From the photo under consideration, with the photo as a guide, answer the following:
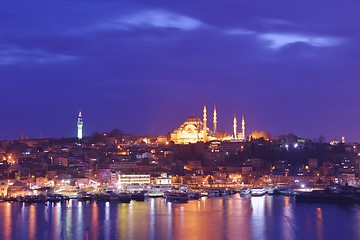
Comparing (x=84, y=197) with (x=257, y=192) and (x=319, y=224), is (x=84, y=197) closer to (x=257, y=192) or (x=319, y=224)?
(x=257, y=192)

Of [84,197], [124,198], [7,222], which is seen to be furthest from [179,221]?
[84,197]

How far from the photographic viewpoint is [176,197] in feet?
107

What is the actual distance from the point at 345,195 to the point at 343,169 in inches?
578

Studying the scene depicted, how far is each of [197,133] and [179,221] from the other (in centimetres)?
3811

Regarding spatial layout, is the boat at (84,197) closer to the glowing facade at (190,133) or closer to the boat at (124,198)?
the boat at (124,198)

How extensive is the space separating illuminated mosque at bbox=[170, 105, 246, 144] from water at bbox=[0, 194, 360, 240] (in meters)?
29.9

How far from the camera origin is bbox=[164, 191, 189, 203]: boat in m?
32.1

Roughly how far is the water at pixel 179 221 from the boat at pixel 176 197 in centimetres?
137

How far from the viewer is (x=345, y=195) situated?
3297 centimetres

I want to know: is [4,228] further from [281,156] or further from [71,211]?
[281,156]

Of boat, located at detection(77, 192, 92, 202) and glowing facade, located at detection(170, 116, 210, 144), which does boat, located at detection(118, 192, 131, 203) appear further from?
glowing facade, located at detection(170, 116, 210, 144)

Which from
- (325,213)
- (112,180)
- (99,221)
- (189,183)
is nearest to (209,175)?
(189,183)

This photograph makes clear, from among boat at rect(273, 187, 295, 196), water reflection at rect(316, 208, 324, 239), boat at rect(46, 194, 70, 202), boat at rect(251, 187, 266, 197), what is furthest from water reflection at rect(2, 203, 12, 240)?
boat at rect(273, 187, 295, 196)

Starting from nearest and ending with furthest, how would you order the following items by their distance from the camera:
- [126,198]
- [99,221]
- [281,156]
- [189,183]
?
[99,221] < [126,198] < [189,183] < [281,156]
